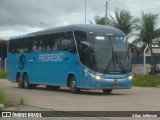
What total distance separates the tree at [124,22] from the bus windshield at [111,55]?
36300 millimetres

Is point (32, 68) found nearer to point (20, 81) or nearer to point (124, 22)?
point (20, 81)

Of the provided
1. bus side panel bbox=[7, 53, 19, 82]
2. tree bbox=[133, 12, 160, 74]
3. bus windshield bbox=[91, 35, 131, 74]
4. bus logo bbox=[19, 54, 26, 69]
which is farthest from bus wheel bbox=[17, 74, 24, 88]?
tree bbox=[133, 12, 160, 74]

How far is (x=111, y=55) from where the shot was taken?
22281 millimetres

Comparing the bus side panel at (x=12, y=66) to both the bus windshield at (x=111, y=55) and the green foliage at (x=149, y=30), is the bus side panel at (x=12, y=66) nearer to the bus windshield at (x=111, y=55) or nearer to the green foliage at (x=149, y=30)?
the bus windshield at (x=111, y=55)

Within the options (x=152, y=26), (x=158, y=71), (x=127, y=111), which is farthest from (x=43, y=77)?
(x=152, y=26)

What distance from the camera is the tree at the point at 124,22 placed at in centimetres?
5931

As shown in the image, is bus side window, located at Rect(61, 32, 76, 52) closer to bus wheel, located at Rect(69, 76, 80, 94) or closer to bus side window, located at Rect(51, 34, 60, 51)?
bus side window, located at Rect(51, 34, 60, 51)

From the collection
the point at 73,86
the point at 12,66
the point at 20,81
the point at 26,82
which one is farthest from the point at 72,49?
the point at 12,66

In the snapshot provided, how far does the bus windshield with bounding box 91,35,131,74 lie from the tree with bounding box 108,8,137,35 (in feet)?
119

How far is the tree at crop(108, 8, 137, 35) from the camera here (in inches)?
2335

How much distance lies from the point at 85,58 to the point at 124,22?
37773 millimetres

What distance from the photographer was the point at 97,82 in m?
22.0

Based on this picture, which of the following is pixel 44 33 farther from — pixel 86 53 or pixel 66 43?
pixel 86 53

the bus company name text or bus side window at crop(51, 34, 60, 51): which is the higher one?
bus side window at crop(51, 34, 60, 51)
